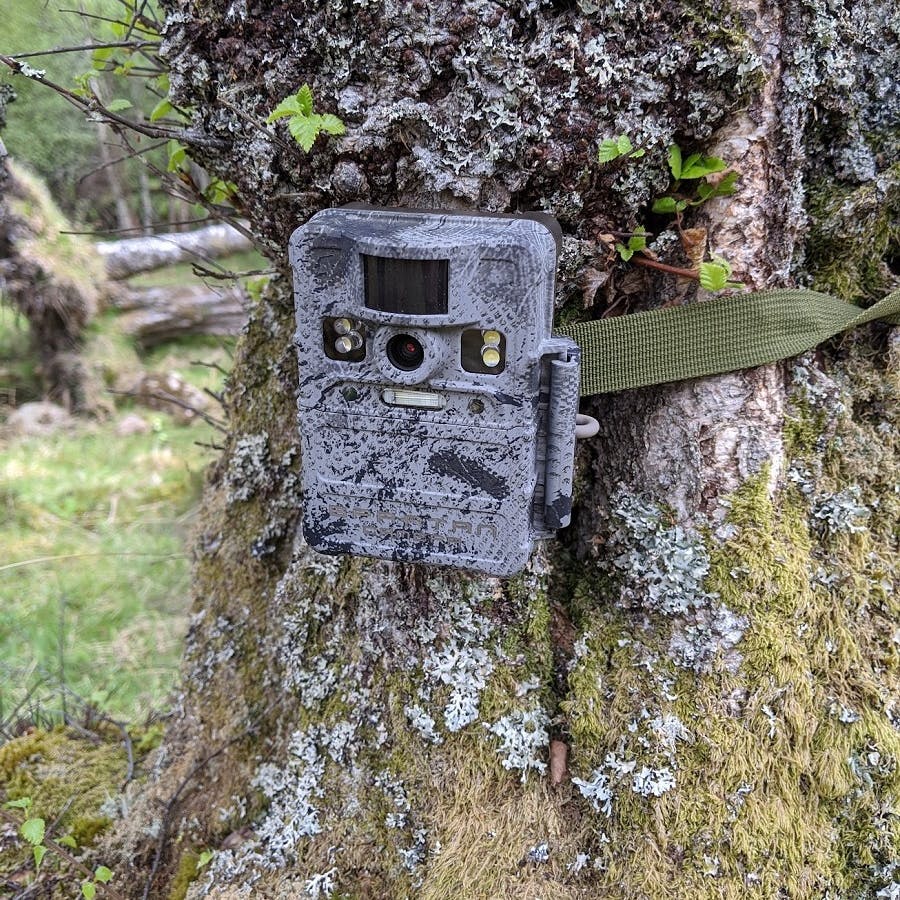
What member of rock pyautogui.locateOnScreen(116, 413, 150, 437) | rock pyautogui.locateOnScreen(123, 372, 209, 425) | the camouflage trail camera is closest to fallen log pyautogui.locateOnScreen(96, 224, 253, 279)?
rock pyautogui.locateOnScreen(123, 372, 209, 425)

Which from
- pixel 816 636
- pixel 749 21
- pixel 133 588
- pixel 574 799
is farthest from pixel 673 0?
pixel 133 588

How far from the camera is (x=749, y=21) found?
4.18 ft

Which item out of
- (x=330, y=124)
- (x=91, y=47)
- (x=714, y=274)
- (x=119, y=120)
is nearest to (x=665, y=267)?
(x=714, y=274)

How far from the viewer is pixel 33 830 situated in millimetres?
1848

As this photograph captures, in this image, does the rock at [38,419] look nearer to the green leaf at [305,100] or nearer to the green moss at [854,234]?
the green leaf at [305,100]

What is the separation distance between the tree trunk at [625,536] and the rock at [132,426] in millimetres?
6578

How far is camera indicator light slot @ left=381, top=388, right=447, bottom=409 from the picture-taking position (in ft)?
4.03

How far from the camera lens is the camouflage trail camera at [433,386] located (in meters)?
1.14

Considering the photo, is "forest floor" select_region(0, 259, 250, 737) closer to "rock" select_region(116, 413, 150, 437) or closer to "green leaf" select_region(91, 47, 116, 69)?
"rock" select_region(116, 413, 150, 437)

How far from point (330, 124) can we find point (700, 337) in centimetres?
79

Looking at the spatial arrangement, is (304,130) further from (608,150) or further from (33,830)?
(33,830)

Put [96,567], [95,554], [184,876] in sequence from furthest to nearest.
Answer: [96,567] < [95,554] < [184,876]

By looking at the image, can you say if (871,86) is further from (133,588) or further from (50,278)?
(50,278)

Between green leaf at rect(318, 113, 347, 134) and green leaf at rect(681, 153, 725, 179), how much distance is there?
2.04ft
